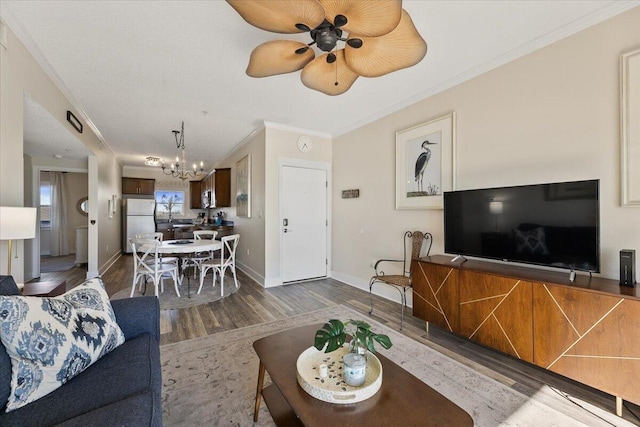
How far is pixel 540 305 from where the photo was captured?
1891 millimetres

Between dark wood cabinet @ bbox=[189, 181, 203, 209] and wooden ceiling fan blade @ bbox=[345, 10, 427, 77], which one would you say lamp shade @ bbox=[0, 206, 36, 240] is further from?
dark wood cabinet @ bbox=[189, 181, 203, 209]

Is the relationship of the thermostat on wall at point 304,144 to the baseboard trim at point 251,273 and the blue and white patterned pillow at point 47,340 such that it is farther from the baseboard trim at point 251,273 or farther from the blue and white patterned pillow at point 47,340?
the blue and white patterned pillow at point 47,340

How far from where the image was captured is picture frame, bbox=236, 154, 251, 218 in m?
5.08

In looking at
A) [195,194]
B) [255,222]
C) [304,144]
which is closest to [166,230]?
[195,194]

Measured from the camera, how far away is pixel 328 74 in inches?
83.9

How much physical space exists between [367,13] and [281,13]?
0.46 metres

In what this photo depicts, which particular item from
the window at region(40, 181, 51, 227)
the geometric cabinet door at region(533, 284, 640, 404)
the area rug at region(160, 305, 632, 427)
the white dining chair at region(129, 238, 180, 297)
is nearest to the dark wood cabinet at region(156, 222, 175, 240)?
the window at region(40, 181, 51, 227)

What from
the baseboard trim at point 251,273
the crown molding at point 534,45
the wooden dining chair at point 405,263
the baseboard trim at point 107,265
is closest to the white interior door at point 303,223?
the baseboard trim at point 251,273

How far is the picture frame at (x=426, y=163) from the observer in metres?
3.01

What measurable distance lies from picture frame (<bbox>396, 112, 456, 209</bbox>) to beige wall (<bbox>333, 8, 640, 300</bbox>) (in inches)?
3.9

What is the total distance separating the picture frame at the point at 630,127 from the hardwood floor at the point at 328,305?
138 cm

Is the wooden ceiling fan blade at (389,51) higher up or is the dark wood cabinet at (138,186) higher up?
the wooden ceiling fan blade at (389,51)

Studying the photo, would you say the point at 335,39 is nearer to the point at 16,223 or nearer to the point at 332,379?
the point at 332,379

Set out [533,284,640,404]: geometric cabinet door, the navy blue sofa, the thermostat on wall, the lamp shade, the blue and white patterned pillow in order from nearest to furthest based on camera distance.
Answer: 1. the navy blue sofa
2. the blue and white patterned pillow
3. [533,284,640,404]: geometric cabinet door
4. the lamp shade
5. the thermostat on wall
